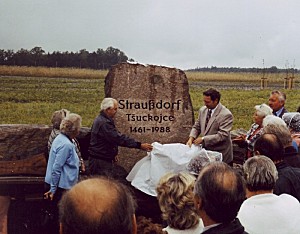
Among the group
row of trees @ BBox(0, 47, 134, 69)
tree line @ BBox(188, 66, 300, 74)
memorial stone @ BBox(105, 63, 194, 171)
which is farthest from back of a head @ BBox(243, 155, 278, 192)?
tree line @ BBox(188, 66, 300, 74)

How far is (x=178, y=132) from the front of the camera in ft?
19.4

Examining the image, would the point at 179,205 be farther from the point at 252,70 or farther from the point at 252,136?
the point at 252,70

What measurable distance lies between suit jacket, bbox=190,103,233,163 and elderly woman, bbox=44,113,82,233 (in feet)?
4.83

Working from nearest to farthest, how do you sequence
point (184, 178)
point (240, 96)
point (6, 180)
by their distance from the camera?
point (184, 178)
point (6, 180)
point (240, 96)

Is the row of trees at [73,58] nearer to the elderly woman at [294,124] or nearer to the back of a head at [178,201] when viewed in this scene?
the elderly woman at [294,124]

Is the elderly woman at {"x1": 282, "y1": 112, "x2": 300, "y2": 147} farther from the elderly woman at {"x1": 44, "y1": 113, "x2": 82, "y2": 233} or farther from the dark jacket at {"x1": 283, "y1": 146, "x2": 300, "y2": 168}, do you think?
the elderly woman at {"x1": 44, "y1": 113, "x2": 82, "y2": 233}

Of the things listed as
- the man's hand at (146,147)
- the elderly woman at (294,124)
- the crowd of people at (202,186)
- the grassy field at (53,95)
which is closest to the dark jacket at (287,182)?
the crowd of people at (202,186)

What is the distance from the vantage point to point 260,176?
269cm

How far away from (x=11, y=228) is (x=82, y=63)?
12.3ft

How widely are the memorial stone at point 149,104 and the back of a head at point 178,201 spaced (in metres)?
3.14

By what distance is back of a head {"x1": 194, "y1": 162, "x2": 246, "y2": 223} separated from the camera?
83.5 inches

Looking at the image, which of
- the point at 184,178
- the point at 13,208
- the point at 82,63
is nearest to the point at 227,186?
the point at 184,178

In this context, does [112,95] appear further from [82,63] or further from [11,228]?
[82,63]

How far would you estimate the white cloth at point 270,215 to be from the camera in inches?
99.4
